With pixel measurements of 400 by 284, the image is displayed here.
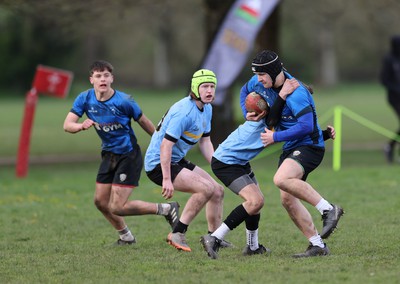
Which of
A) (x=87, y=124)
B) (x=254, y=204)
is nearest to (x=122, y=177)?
(x=87, y=124)

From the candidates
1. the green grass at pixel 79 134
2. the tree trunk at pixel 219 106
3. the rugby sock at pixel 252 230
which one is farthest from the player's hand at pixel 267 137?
the green grass at pixel 79 134

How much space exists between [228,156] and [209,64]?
36.5 ft

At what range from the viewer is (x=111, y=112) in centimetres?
991

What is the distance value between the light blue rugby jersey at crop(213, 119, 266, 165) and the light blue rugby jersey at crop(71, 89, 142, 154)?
1281 millimetres

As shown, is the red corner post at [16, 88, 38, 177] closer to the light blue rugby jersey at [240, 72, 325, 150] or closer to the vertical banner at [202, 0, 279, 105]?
the vertical banner at [202, 0, 279, 105]

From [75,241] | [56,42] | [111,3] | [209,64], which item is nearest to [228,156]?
[75,241]

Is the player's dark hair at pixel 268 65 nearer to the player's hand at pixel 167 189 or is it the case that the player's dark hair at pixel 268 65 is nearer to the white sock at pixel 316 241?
the player's hand at pixel 167 189

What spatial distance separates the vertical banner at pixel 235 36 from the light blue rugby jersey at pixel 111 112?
10084 mm

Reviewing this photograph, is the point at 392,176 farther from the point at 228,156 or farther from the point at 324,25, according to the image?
the point at 324,25

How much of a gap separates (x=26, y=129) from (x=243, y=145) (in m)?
9.73

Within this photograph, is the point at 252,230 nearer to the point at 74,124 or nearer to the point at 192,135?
the point at 192,135

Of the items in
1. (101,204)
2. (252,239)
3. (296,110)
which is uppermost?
(296,110)

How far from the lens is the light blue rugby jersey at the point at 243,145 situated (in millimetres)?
9031

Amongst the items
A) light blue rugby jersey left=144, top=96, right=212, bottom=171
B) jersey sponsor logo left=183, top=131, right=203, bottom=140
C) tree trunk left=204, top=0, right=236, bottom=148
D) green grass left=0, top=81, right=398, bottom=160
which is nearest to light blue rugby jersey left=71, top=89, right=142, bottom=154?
light blue rugby jersey left=144, top=96, right=212, bottom=171
